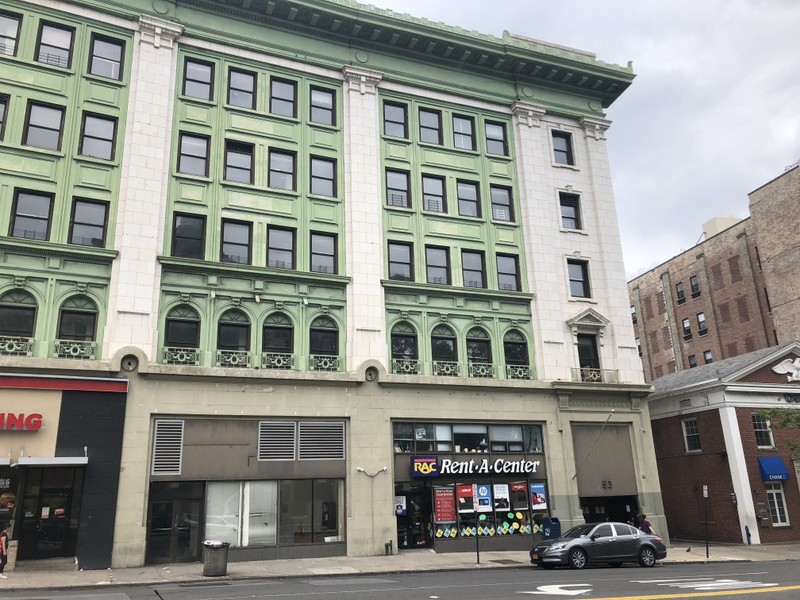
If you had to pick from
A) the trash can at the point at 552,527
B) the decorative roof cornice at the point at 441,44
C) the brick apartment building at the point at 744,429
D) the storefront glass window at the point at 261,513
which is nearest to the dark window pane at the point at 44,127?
the decorative roof cornice at the point at 441,44

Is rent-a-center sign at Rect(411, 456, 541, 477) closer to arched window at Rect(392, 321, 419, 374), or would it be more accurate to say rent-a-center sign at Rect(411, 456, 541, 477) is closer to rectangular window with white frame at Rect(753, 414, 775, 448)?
arched window at Rect(392, 321, 419, 374)

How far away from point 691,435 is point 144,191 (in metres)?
29.4

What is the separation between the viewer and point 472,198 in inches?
1307

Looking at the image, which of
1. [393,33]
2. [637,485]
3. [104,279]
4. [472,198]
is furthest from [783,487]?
[104,279]

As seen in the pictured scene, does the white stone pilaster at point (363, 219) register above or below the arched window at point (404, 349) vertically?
above

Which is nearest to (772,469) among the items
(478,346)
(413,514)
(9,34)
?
(478,346)

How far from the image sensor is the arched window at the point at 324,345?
27516 mm

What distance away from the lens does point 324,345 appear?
28016mm

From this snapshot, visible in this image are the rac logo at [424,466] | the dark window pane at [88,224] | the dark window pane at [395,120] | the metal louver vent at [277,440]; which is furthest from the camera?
the dark window pane at [395,120]

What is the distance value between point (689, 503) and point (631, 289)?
1641 inches

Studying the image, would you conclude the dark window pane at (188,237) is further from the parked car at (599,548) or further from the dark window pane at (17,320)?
the parked car at (599,548)

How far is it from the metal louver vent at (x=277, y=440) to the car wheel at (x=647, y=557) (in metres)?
13.4

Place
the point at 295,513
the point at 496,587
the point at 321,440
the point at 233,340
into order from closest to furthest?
the point at 496,587, the point at 295,513, the point at 321,440, the point at 233,340

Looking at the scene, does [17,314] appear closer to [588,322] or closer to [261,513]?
[261,513]
